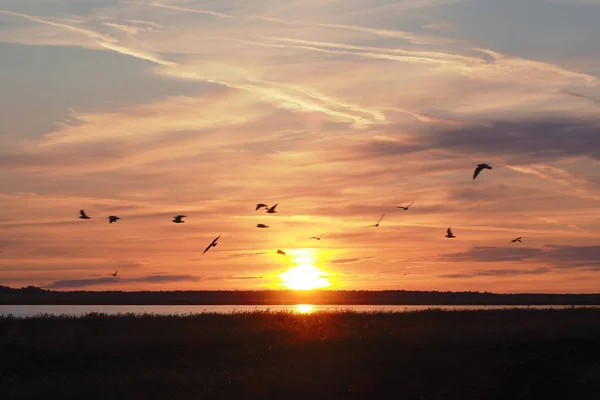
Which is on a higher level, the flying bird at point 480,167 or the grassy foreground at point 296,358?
the flying bird at point 480,167

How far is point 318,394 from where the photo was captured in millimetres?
23359

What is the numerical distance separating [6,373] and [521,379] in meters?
18.8

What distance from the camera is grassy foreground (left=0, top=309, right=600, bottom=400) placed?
78.0ft

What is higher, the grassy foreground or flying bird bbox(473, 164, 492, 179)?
flying bird bbox(473, 164, 492, 179)

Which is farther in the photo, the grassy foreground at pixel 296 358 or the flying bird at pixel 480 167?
the flying bird at pixel 480 167

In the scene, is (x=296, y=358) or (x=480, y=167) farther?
(x=480, y=167)

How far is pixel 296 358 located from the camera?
29984 mm

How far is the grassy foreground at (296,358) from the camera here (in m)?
23.8

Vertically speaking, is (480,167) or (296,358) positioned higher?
(480,167)

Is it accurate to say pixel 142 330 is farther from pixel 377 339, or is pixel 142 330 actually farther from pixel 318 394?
pixel 318 394

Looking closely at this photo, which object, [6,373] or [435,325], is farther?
[435,325]

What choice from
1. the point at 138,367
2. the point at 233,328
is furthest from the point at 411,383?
the point at 233,328

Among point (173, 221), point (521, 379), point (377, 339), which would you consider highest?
point (173, 221)

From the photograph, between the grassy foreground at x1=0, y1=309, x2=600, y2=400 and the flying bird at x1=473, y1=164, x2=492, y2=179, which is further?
the flying bird at x1=473, y1=164, x2=492, y2=179
